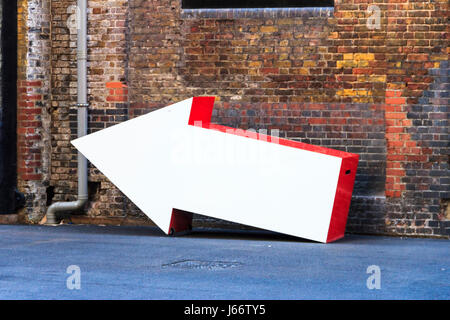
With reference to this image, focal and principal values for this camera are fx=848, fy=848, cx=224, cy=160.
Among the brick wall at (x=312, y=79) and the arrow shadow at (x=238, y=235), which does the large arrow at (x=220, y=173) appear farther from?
the brick wall at (x=312, y=79)

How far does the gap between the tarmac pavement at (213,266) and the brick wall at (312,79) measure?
73 cm

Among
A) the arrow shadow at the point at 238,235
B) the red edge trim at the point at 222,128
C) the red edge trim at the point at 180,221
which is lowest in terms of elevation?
the arrow shadow at the point at 238,235

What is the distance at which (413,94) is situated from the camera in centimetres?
927

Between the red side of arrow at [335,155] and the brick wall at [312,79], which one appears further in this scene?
the brick wall at [312,79]

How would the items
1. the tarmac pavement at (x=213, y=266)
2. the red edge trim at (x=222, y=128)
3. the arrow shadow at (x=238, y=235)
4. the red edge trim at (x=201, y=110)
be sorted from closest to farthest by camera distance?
the tarmac pavement at (x=213, y=266), the red edge trim at (x=222, y=128), the red edge trim at (x=201, y=110), the arrow shadow at (x=238, y=235)

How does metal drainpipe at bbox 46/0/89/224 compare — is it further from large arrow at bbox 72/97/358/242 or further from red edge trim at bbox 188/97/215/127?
red edge trim at bbox 188/97/215/127

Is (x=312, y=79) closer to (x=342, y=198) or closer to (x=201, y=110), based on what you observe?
(x=201, y=110)

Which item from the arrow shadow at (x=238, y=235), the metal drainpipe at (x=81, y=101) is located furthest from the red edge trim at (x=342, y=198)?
the metal drainpipe at (x=81, y=101)

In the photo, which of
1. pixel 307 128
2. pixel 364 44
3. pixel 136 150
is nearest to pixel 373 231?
pixel 307 128

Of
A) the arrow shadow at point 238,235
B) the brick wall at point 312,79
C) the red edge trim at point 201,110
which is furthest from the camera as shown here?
the brick wall at point 312,79

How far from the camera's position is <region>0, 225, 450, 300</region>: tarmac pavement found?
5.46m

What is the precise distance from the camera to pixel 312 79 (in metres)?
9.49

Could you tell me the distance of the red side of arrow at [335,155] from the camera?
8328 mm

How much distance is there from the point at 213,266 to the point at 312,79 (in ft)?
11.3
